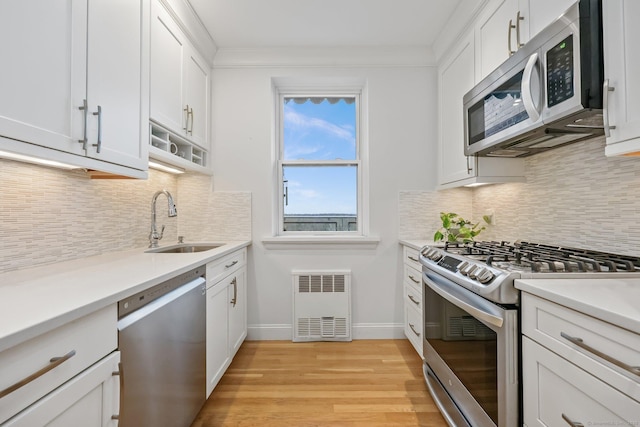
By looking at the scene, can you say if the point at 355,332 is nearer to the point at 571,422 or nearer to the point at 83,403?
the point at 571,422

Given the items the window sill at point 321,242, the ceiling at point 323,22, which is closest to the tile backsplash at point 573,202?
the window sill at point 321,242

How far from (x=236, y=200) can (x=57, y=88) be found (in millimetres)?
1665

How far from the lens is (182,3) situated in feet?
6.49

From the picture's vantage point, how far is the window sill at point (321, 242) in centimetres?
261

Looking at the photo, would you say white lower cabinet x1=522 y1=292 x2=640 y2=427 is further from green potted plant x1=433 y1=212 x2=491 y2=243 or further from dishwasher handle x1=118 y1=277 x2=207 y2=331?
dishwasher handle x1=118 y1=277 x2=207 y2=331

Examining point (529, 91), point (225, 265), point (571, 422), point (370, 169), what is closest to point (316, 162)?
point (370, 169)

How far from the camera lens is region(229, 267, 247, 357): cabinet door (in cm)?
208

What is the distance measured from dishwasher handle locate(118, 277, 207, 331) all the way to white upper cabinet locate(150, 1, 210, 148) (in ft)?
3.26

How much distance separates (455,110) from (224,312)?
2.25 meters

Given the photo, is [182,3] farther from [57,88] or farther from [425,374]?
[425,374]

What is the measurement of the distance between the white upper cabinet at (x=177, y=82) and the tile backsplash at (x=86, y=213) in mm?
500

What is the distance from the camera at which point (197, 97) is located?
91.7 inches

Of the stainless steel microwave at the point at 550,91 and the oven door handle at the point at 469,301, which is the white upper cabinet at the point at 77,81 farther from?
the stainless steel microwave at the point at 550,91

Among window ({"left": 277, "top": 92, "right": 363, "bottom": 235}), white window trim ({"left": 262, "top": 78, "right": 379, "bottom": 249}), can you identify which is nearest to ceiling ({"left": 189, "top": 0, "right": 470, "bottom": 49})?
white window trim ({"left": 262, "top": 78, "right": 379, "bottom": 249})
